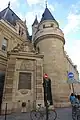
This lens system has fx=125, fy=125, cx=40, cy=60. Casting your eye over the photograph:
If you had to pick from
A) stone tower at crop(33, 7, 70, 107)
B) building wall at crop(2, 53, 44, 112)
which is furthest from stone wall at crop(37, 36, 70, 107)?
building wall at crop(2, 53, 44, 112)

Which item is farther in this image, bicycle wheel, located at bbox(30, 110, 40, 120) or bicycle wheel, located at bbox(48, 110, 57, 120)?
bicycle wheel, located at bbox(30, 110, 40, 120)

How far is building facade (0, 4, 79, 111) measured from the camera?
11472 millimetres

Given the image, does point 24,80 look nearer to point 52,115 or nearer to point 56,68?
point 52,115

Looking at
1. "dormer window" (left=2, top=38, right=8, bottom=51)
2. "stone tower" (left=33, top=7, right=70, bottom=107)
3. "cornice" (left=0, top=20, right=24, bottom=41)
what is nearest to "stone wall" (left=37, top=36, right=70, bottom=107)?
"stone tower" (left=33, top=7, right=70, bottom=107)

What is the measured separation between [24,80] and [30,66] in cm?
162

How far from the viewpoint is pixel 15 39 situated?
802 inches

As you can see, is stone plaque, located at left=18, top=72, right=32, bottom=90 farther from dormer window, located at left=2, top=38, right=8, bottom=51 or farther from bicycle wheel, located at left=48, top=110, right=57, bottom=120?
dormer window, located at left=2, top=38, right=8, bottom=51

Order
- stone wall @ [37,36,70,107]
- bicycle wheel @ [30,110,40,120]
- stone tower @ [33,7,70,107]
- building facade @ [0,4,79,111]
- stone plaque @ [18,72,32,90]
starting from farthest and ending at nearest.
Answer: stone tower @ [33,7,70,107] < stone wall @ [37,36,70,107] < stone plaque @ [18,72,32,90] < building facade @ [0,4,79,111] < bicycle wheel @ [30,110,40,120]

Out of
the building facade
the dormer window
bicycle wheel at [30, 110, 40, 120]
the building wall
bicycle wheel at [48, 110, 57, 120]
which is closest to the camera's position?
bicycle wheel at [48, 110, 57, 120]

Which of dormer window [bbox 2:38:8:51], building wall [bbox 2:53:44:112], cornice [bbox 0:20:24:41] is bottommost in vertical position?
building wall [bbox 2:53:44:112]

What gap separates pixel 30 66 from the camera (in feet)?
42.3

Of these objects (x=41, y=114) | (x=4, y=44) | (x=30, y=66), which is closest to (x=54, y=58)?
(x=30, y=66)

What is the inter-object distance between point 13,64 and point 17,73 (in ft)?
3.33

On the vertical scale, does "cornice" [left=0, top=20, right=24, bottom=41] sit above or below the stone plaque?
above
